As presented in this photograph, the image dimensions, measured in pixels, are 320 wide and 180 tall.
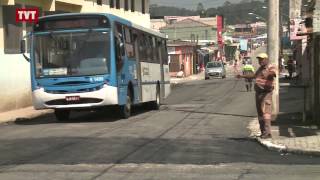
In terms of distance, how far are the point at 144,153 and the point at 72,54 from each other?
782 cm

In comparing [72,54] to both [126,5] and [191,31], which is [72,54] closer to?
[126,5]

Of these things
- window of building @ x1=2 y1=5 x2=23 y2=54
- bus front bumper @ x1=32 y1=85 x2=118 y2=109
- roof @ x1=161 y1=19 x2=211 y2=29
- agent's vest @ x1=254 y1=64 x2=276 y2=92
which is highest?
roof @ x1=161 y1=19 x2=211 y2=29

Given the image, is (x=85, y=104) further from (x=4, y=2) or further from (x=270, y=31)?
(x=4, y=2)

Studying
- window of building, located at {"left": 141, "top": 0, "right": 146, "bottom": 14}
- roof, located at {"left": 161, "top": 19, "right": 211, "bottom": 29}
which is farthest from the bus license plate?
roof, located at {"left": 161, "top": 19, "right": 211, "bottom": 29}

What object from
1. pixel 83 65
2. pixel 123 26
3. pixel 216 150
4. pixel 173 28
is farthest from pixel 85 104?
pixel 173 28

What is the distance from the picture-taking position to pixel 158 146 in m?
13.1

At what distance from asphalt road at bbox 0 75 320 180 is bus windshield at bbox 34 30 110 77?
5.31ft

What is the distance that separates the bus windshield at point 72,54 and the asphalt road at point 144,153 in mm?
1618

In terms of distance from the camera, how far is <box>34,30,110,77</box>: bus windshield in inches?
755

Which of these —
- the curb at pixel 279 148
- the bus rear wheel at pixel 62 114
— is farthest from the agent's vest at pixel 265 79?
the bus rear wheel at pixel 62 114

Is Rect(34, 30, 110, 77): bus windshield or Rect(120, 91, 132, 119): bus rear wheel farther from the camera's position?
Rect(120, 91, 132, 119): bus rear wheel

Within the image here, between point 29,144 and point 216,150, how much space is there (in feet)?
13.0

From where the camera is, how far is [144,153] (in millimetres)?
12086

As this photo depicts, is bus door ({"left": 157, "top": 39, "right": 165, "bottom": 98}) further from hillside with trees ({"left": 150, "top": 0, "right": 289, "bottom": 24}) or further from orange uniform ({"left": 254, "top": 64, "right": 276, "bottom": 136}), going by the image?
hillside with trees ({"left": 150, "top": 0, "right": 289, "bottom": 24})
